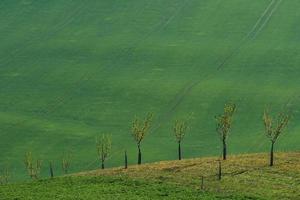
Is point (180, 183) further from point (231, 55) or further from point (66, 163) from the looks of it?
point (231, 55)

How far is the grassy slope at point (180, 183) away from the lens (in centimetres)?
7138

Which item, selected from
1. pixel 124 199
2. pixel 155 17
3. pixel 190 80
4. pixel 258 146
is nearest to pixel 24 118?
pixel 190 80

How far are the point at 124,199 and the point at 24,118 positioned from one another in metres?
63.3

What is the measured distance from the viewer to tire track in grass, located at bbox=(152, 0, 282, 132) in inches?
5084

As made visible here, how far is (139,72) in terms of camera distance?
479 ft

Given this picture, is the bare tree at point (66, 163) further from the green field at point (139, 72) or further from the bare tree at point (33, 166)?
the bare tree at point (33, 166)

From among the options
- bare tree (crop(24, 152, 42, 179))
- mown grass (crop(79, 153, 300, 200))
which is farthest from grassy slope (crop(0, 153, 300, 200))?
bare tree (crop(24, 152, 42, 179))

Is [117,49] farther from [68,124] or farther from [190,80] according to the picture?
[68,124]

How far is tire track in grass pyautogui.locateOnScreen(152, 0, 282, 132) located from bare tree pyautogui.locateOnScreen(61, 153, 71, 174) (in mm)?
15697

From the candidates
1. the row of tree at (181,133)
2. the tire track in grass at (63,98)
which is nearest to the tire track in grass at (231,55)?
the row of tree at (181,133)

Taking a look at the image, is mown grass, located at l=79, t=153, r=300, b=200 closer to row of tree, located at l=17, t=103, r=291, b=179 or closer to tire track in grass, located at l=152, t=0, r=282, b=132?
row of tree, located at l=17, t=103, r=291, b=179

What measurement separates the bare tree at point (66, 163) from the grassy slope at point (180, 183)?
74.5 ft

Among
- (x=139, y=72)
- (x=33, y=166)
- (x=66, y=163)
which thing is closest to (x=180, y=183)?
(x=33, y=166)

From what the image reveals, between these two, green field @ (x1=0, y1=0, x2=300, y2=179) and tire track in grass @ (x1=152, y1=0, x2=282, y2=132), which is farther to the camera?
tire track in grass @ (x1=152, y1=0, x2=282, y2=132)
